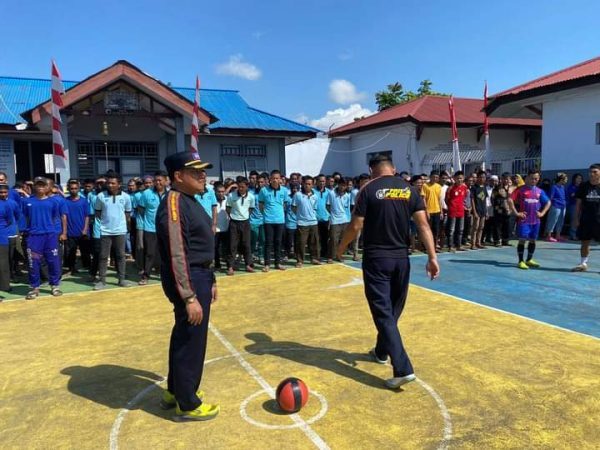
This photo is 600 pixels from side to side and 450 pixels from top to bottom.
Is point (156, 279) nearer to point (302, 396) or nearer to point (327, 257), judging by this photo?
point (327, 257)

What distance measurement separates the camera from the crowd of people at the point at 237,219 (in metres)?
8.29

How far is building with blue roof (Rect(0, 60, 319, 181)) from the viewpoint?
1347 centimetres

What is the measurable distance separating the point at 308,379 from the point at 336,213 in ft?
21.8

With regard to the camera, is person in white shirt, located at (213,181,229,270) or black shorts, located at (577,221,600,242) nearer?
black shorts, located at (577,221,600,242)

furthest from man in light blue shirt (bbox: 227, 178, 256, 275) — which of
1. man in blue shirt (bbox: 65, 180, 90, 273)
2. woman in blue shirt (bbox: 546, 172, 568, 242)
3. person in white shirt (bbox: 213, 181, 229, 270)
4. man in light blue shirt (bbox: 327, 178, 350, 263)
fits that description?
woman in blue shirt (bbox: 546, 172, 568, 242)

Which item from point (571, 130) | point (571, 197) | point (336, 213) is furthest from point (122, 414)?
point (571, 130)

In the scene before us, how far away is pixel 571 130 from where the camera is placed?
15.2 metres

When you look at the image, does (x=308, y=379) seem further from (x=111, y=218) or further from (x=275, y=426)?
(x=111, y=218)

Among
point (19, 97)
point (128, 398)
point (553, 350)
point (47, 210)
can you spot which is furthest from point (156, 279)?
point (19, 97)

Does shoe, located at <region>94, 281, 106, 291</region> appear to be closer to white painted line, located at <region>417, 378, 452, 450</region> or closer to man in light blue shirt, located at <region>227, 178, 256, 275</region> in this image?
man in light blue shirt, located at <region>227, 178, 256, 275</region>

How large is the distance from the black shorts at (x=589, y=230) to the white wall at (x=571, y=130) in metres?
6.60

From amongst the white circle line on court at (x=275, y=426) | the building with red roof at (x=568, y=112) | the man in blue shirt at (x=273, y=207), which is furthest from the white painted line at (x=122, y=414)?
the building with red roof at (x=568, y=112)

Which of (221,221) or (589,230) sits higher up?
(221,221)

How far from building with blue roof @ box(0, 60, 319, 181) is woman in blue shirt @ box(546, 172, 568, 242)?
831cm
